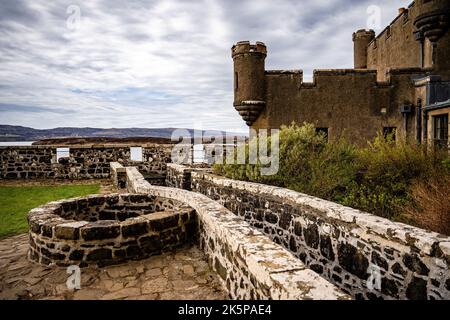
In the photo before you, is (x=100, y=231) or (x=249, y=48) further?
(x=249, y=48)

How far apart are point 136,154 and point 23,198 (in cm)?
629

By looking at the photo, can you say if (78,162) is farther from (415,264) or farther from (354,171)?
(415,264)

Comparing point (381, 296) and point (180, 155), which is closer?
point (381, 296)

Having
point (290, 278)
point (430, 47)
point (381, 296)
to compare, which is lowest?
point (381, 296)

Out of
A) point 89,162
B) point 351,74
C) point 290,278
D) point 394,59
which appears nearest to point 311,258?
point 290,278

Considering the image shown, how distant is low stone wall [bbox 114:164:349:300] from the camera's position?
2242 millimetres

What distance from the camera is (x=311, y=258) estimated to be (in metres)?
4.68

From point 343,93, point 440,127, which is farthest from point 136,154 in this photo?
point 440,127

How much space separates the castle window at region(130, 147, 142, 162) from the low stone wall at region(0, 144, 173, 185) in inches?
6.3

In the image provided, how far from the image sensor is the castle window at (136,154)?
15.4 meters

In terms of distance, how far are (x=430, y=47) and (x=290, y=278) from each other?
49.4ft

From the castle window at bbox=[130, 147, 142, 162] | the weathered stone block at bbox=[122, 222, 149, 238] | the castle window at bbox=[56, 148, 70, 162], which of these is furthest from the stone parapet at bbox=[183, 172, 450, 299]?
the castle window at bbox=[56, 148, 70, 162]

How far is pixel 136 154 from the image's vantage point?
15.4 metres

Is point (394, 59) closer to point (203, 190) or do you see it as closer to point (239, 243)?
point (203, 190)
